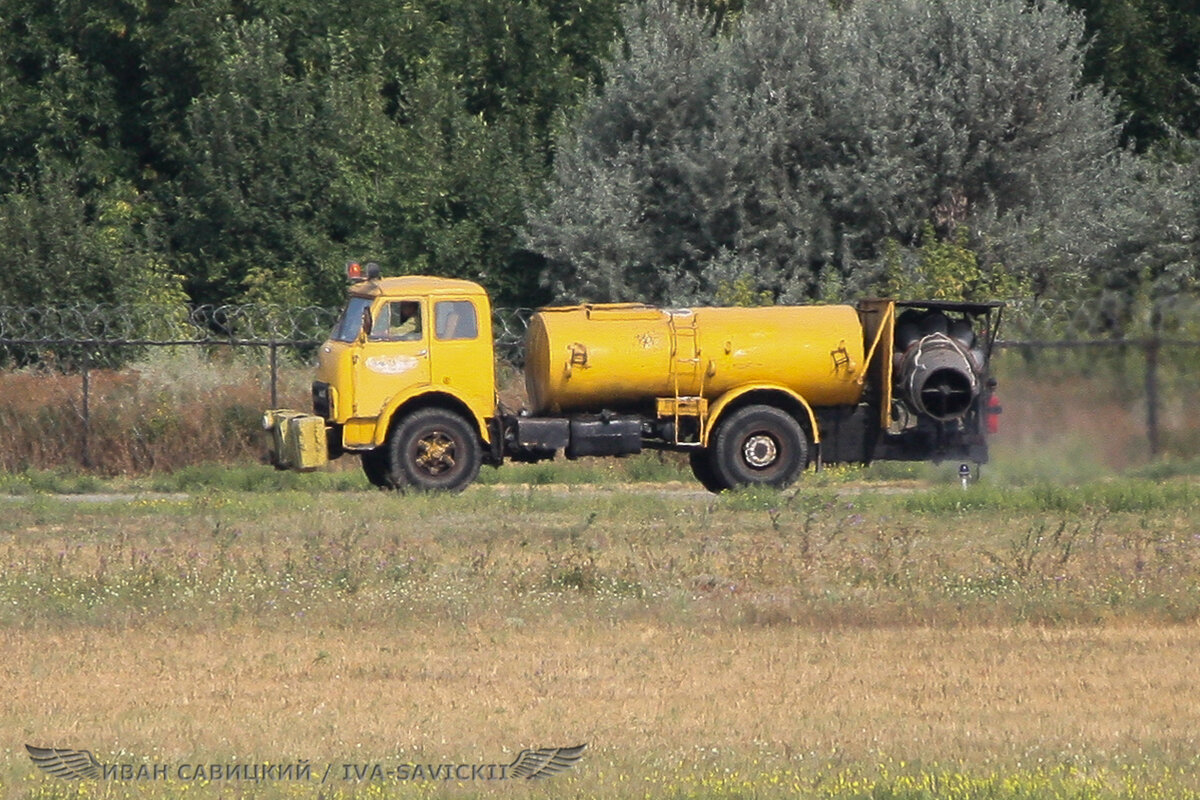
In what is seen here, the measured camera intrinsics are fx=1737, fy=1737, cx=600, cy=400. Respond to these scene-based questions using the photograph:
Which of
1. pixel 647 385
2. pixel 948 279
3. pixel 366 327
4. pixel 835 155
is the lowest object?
pixel 647 385

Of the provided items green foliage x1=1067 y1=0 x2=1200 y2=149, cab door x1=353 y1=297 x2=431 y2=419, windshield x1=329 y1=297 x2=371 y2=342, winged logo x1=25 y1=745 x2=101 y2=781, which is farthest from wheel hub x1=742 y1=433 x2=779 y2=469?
green foliage x1=1067 y1=0 x2=1200 y2=149

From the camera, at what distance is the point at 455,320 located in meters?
18.7

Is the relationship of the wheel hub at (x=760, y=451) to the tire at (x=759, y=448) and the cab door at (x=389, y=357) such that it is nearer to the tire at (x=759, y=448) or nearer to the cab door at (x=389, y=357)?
the tire at (x=759, y=448)

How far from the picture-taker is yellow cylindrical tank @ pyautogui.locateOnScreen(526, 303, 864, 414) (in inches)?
723

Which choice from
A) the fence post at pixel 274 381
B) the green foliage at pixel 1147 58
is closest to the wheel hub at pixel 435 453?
the fence post at pixel 274 381

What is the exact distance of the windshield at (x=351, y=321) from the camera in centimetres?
1870

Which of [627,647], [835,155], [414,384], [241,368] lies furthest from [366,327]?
[835,155]

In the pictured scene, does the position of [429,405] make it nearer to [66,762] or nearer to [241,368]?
[241,368]

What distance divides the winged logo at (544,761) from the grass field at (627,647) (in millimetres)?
97

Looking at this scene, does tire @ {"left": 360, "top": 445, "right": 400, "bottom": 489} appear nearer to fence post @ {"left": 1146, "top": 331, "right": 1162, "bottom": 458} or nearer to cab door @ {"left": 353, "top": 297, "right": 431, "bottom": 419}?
cab door @ {"left": 353, "top": 297, "right": 431, "bottom": 419}

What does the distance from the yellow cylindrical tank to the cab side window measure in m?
0.73

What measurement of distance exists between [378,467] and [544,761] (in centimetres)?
1235

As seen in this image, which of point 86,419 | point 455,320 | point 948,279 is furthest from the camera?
point 948,279

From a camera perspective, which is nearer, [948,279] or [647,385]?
[647,385]
